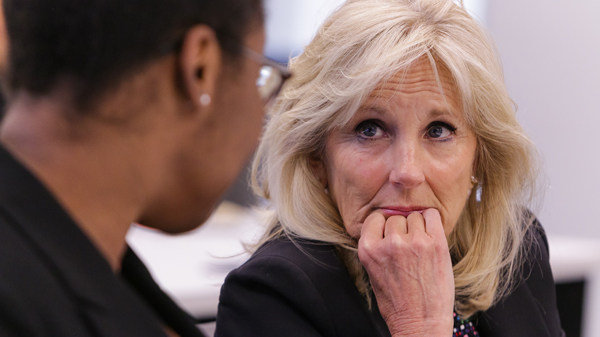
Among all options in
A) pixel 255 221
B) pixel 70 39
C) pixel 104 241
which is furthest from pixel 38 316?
pixel 255 221

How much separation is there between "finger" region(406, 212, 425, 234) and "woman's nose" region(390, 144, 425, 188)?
78 mm

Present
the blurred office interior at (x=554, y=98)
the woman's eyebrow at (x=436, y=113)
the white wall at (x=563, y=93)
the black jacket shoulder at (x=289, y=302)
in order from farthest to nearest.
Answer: the white wall at (x=563, y=93) < the blurred office interior at (x=554, y=98) < the woman's eyebrow at (x=436, y=113) < the black jacket shoulder at (x=289, y=302)

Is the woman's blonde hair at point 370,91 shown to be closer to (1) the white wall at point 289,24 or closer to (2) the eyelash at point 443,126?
(2) the eyelash at point 443,126

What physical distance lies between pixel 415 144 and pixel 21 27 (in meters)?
0.96

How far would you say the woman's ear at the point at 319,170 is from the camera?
1.61 meters

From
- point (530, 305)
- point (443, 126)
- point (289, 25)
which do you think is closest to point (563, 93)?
point (289, 25)

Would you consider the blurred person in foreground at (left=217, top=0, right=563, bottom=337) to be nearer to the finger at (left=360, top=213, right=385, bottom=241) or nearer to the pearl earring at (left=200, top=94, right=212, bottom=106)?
the finger at (left=360, top=213, right=385, bottom=241)

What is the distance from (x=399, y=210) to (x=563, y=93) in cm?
294

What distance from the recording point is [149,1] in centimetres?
73

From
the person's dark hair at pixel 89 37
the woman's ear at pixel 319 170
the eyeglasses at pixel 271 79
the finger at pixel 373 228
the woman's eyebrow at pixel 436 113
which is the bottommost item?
the finger at pixel 373 228

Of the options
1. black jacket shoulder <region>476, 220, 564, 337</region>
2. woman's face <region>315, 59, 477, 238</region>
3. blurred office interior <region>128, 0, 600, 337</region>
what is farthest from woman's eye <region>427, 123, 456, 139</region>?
blurred office interior <region>128, 0, 600, 337</region>

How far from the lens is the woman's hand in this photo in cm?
135

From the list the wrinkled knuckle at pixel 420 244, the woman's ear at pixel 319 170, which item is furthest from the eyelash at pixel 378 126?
the wrinkled knuckle at pixel 420 244

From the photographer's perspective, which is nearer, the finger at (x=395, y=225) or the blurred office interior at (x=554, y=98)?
→ the finger at (x=395, y=225)
